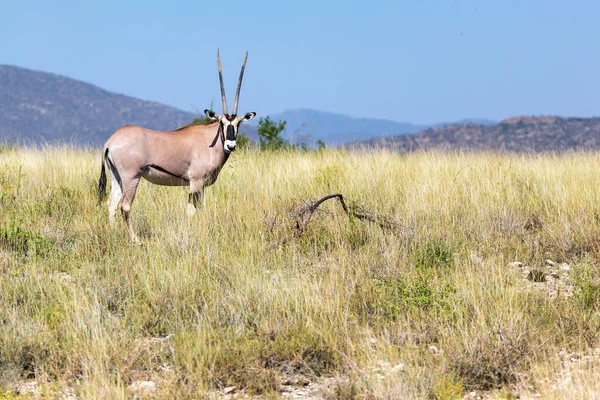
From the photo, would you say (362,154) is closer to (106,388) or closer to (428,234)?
(428,234)

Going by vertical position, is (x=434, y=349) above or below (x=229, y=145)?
below

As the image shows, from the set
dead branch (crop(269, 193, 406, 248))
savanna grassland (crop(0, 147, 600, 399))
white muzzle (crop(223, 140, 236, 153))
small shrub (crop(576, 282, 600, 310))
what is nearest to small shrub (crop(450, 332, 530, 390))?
savanna grassland (crop(0, 147, 600, 399))

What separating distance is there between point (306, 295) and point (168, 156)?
12.8 ft

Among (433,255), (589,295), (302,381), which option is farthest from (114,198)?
(589,295)

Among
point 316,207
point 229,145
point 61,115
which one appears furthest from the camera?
point 61,115

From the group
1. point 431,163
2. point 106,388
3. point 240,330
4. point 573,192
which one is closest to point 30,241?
point 240,330

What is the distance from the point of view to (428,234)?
335 inches

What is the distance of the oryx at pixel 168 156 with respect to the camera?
8.95 m

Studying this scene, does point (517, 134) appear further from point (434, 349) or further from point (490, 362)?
point (490, 362)

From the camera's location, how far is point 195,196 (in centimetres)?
974

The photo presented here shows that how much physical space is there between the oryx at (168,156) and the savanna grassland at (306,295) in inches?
15.4

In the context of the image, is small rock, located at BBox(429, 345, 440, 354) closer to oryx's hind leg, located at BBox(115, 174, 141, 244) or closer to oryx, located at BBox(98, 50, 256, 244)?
oryx, located at BBox(98, 50, 256, 244)

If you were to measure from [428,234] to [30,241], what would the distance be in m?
4.43

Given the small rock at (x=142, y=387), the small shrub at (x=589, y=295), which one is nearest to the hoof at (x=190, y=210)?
the small rock at (x=142, y=387)
